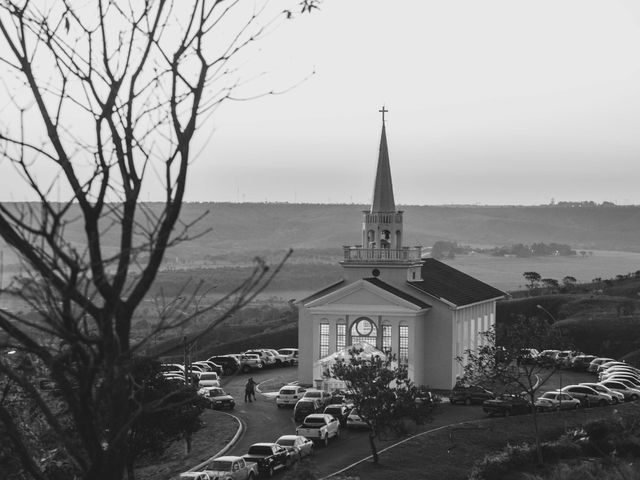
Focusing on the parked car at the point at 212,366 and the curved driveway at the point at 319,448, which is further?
the parked car at the point at 212,366

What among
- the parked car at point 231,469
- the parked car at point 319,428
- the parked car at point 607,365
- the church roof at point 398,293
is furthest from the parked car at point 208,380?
the parked car at point 607,365

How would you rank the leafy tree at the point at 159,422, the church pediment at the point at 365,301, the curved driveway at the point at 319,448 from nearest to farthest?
the leafy tree at the point at 159,422
the curved driveway at the point at 319,448
the church pediment at the point at 365,301

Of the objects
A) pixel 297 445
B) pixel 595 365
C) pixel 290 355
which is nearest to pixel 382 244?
pixel 290 355

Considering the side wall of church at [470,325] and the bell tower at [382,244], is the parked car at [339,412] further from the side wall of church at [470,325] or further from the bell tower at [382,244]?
Result: the bell tower at [382,244]

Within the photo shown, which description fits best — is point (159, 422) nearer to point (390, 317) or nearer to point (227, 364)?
point (390, 317)

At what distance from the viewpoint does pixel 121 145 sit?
8.12 meters

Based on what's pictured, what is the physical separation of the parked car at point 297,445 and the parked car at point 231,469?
308cm

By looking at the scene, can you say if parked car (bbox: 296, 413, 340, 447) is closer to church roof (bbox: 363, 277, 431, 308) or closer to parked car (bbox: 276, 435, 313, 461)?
parked car (bbox: 276, 435, 313, 461)

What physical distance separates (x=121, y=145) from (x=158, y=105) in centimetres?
57

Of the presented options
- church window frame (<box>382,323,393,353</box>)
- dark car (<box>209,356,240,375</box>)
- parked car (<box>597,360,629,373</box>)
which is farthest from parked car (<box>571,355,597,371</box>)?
dark car (<box>209,356,240,375</box>)

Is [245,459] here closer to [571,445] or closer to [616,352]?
[571,445]

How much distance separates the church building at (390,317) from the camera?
53.7 m

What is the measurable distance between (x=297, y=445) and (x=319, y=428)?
118 inches

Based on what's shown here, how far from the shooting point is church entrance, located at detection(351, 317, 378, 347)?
53812mm
